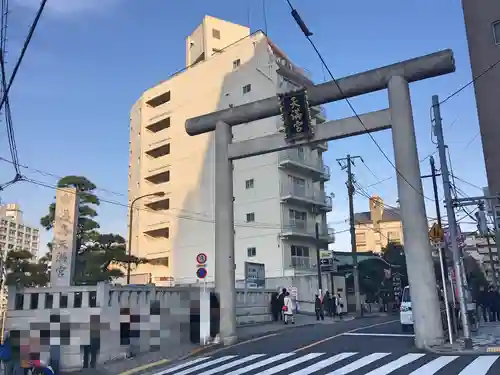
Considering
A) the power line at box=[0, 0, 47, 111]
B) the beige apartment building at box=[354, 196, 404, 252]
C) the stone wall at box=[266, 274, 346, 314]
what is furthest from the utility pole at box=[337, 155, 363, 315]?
the beige apartment building at box=[354, 196, 404, 252]

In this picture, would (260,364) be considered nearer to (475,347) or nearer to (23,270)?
(475,347)

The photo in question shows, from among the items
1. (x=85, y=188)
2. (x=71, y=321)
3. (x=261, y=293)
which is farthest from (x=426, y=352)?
(x=85, y=188)

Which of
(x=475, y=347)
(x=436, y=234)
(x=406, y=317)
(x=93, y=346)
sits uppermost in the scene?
(x=436, y=234)

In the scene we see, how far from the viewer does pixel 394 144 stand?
1418cm

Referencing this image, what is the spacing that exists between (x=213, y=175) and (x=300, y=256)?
11.3 metres

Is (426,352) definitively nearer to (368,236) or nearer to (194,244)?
(194,244)

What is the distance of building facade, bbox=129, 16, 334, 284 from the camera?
40.6 meters

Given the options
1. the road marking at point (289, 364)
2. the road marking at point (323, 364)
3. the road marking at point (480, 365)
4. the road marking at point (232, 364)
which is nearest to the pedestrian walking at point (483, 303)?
the road marking at point (480, 365)

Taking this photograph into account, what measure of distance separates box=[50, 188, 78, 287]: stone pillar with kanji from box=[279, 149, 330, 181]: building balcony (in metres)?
26.0

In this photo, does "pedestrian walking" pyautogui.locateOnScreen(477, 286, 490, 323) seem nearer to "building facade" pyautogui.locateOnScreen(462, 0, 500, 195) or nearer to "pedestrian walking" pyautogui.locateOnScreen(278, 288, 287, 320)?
"building facade" pyautogui.locateOnScreen(462, 0, 500, 195)

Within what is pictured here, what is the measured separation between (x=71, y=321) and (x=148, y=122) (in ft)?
138

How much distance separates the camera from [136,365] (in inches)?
493

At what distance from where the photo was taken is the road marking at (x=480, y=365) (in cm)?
941

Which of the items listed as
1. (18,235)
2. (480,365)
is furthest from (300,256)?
Result: (18,235)
